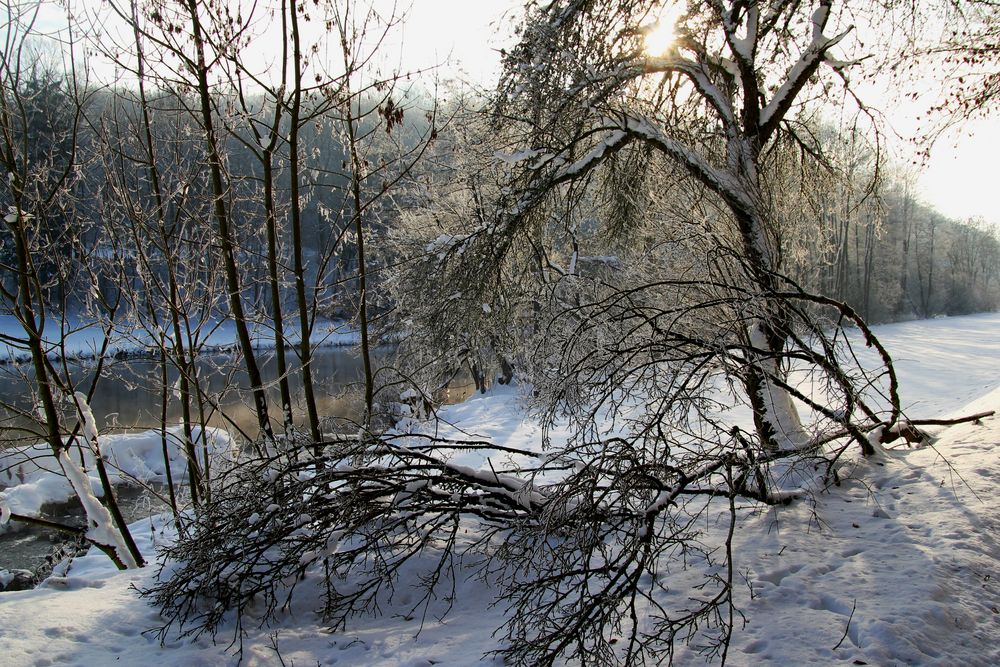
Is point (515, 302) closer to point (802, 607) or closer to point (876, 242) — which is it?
point (802, 607)

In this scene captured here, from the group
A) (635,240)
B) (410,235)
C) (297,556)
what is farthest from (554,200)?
(410,235)

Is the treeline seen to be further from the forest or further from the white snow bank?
the white snow bank

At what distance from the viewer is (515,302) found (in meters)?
8.29

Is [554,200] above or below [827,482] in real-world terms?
above

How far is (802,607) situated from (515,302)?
221 inches

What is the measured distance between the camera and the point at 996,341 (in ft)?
93.3

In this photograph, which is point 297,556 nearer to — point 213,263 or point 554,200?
point 213,263

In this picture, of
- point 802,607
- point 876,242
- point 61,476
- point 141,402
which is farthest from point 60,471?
point 876,242

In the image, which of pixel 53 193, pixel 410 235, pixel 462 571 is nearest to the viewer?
pixel 462 571

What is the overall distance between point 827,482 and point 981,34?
5310mm

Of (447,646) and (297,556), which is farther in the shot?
(297,556)

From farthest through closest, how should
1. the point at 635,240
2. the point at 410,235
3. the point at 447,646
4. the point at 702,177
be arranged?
the point at 410,235 < the point at 635,240 < the point at 702,177 < the point at 447,646

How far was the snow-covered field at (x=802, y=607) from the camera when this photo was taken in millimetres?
2854

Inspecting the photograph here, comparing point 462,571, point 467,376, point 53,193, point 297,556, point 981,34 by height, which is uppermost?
point 981,34
